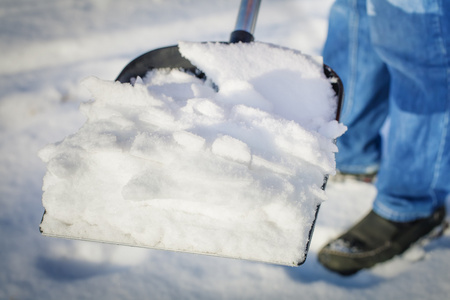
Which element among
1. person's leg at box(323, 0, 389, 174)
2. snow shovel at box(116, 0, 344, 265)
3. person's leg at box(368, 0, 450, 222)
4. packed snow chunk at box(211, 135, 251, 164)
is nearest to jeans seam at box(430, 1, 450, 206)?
person's leg at box(368, 0, 450, 222)

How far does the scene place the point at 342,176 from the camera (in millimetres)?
1099

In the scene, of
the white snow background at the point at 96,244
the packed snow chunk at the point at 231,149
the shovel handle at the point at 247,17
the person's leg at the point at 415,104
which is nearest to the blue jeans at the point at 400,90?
the person's leg at the point at 415,104

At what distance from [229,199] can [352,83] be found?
736 millimetres

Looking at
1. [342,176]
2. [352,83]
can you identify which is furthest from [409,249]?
[352,83]

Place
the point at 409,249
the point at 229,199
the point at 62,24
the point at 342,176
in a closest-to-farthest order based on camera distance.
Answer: the point at 229,199
the point at 409,249
the point at 342,176
the point at 62,24

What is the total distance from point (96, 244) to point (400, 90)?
98 cm

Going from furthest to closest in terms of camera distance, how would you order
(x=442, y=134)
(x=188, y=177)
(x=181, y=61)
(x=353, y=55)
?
(x=353, y=55)
(x=442, y=134)
(x=181, y=61)
(x=188, y=177)

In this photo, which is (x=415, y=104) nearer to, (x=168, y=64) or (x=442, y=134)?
(x=442, y=134)

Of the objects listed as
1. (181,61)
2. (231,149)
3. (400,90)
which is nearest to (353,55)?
(400,90)

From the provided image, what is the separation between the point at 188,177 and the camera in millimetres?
400

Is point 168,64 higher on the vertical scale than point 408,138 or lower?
higher

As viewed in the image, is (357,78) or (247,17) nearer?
(247,17)

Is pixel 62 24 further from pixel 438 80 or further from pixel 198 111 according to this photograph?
pixel 438 80

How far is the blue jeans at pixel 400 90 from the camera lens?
0.67 m
